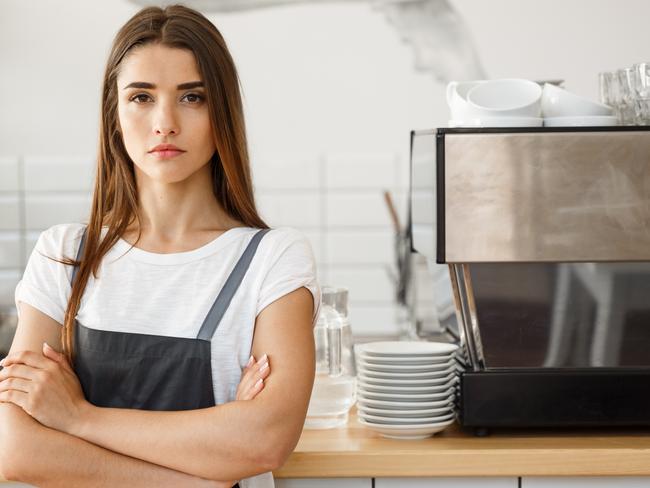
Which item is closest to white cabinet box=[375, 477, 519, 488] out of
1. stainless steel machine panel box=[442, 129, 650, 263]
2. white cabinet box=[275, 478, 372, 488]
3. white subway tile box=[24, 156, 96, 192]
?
white cabinet box=[275, 478, 372, 488]

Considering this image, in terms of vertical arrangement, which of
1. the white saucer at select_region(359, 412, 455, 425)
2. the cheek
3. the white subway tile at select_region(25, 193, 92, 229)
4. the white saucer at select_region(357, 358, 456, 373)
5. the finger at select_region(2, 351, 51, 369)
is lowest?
the white saucer at select_region(359, 412, 455, 425)

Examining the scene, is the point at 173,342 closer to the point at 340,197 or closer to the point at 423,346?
the point at 423,346

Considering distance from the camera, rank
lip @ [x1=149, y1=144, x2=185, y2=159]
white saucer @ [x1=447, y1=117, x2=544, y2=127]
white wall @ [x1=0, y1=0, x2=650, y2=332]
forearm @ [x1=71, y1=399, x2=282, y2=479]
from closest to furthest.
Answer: forearm @ [x1=71, y1=399, x2=282, y2=479]
lip @ [x1=149, y1=144, x2=185, y2=159]
white saucer @ [x1=447, y1=117, x2=544, y2=127]
white wall @ [x1=0, y1=0, x2=650, y2=332]

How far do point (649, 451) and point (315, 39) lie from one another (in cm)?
225

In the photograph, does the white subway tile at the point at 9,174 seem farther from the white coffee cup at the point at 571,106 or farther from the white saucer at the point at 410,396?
the white coffee cup at the point at 571,106

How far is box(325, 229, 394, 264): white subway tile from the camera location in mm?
3381

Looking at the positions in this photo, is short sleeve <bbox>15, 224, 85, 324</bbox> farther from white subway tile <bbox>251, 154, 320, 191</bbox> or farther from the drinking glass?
white subway tile <bbox>251, 154, 320, 191</bbox>

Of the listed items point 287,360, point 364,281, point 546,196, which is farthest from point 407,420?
point 364,281

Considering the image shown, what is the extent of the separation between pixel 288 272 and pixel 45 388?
0.38 metres

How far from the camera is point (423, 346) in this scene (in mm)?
1594

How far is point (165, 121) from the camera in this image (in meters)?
1.34

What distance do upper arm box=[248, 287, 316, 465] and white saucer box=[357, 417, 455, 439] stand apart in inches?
9.2

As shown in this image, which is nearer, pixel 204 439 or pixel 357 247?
pixel 204 439

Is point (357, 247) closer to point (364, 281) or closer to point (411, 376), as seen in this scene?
point (364, 281)
